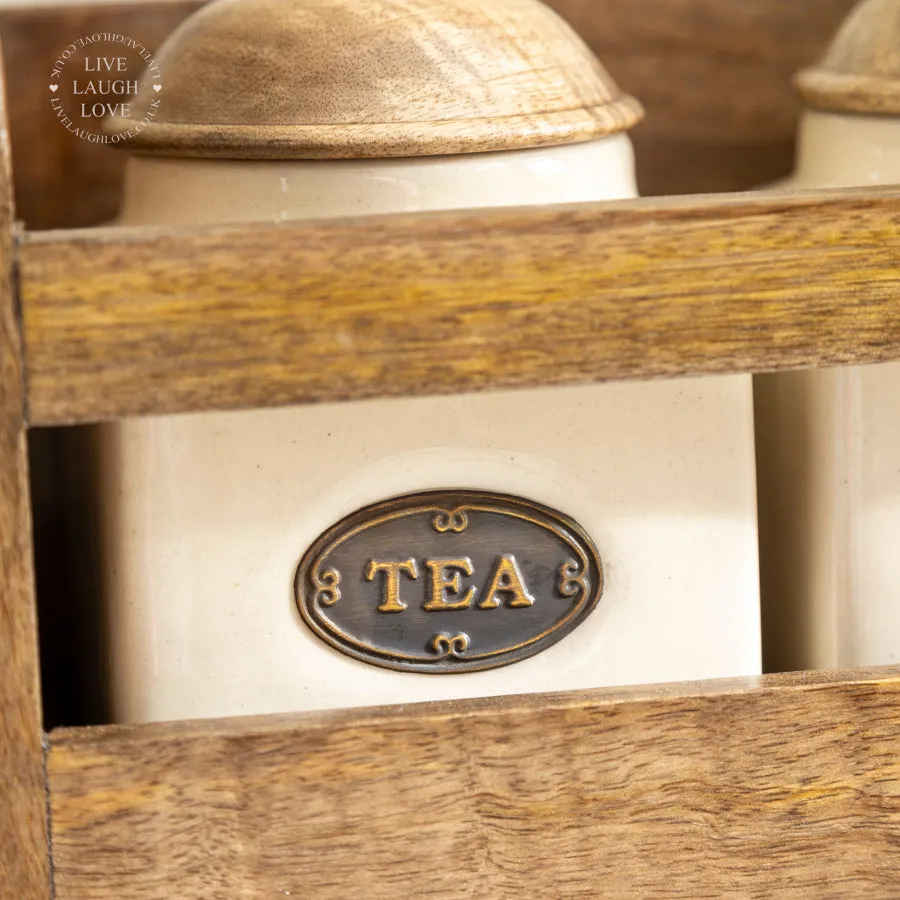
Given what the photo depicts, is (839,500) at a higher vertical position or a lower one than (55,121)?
lower

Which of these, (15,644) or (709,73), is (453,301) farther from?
(709,73)

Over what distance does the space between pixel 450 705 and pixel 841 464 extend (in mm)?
165

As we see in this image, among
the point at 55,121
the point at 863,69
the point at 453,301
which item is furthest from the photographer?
the point at 55,121

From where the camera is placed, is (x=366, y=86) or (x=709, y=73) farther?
(x=709, y=73)

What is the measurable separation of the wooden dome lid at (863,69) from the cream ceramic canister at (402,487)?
13 cm

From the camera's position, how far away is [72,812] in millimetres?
373

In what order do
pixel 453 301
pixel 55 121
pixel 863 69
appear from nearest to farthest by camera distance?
pixel 453 301, pixel 863 69, pixel 55 121

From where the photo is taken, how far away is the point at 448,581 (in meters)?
0.40

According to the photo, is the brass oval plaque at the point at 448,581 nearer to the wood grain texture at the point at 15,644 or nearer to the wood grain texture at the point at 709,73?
the wood grain texture at the point at 15,644

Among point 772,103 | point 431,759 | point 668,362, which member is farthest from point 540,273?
point 772,103

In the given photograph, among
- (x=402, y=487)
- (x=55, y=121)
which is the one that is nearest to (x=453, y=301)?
(x=402, y=487)

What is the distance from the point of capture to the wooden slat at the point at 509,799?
376 mm

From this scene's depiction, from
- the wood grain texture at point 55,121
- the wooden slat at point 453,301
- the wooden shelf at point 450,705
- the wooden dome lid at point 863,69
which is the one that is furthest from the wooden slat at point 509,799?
the wood grain texture at point 55,121

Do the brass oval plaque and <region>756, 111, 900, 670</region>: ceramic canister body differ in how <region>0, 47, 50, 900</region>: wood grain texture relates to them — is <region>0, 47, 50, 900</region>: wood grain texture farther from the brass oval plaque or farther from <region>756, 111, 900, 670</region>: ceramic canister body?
<region>756, 111, 900, 670</region>: ceramic canister body
